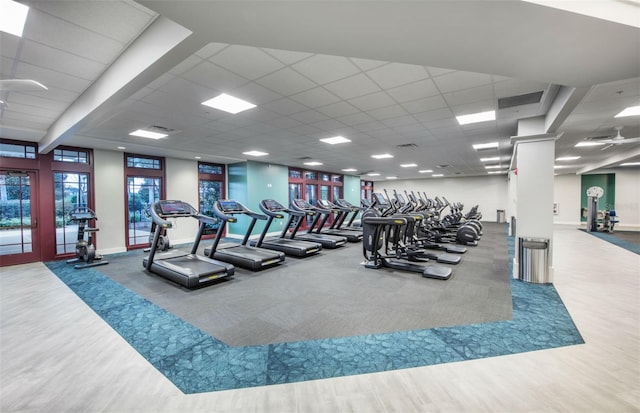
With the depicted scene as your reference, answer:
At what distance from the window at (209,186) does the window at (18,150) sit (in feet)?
13.6

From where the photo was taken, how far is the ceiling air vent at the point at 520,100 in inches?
147

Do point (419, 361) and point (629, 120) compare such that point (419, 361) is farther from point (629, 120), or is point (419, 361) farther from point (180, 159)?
point (180, 159)

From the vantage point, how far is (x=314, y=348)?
257 cm

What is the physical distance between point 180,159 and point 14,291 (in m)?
5.52

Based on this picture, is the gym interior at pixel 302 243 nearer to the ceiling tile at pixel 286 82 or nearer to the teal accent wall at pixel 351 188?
the ceiling tile at pixel 286 82

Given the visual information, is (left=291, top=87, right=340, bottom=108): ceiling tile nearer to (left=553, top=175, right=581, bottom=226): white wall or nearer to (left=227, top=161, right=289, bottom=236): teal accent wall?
(left=227, top=161, right=289, bottom=236): teal accent wall

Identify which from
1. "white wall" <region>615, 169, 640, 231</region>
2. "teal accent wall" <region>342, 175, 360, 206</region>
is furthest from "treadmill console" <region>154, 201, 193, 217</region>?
"white wall" <region>615, 169, 640, 231</region>

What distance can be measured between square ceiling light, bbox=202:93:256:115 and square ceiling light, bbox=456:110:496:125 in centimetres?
370

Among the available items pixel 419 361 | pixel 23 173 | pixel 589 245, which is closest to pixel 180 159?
pixel 23 173

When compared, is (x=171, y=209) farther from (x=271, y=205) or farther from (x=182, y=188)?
(x=182, y=188)

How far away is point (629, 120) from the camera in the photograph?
445 cm

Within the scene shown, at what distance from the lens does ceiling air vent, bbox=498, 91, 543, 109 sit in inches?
147

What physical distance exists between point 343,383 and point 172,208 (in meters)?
4.87

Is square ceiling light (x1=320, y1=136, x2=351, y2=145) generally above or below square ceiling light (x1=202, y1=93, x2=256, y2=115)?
above
